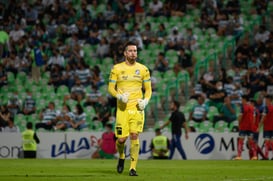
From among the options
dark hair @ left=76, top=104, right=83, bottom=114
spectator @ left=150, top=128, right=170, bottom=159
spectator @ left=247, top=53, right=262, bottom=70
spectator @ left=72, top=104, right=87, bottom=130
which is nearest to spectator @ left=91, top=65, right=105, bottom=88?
dark hair @ left=76, top=104, right=83, bottom=114

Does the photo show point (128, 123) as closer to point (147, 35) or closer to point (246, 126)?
point (246, 126)

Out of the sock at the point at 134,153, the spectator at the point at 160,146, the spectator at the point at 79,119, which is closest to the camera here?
the sock at the point at 134,153

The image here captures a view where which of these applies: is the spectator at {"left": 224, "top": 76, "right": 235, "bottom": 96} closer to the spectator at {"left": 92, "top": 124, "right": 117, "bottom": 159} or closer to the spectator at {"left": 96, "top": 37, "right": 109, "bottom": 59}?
the spectator at {"left": 92, "top": 124, "right": 117, "bottom": 159}

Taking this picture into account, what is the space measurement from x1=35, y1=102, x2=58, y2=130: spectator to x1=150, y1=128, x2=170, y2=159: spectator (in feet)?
16.9

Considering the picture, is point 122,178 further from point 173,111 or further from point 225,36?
point 225,36

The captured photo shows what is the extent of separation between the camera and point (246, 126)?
26297mm

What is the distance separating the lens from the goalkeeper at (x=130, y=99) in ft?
51.8

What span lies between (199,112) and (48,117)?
6.01m

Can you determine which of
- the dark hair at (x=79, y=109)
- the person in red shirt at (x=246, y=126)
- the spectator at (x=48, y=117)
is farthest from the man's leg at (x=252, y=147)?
the spectator at (x=48, y=117)

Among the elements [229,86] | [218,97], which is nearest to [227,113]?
[218,97]

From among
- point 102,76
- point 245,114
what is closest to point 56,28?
point 102,76

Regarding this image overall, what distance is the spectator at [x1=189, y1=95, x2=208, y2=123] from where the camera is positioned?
29141 millimetres

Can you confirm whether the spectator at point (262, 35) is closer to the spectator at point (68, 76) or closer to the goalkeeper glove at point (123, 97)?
the spectator at point (68, 76)

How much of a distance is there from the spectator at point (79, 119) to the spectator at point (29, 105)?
7.52ft
